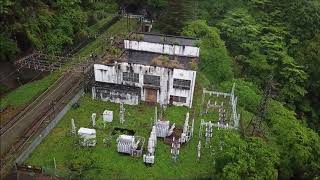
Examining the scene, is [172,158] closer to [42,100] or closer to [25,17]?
[42,100]

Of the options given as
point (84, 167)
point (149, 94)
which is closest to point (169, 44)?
point (149, 94)

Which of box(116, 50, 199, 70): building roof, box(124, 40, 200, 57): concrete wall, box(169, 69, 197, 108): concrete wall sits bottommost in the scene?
box(169, 69, 197, 108): concrete wall

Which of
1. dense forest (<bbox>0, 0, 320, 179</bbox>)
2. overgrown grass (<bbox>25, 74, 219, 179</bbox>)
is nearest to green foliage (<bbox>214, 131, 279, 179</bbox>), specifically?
dense forest (<bbox>0, 0, 320, 179</bbox>)

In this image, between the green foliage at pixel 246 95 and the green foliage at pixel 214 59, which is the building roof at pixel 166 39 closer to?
the green foliage at pixel 214 59

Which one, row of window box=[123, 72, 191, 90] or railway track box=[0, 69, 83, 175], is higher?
row of window box=[123, 72, 191, 90]

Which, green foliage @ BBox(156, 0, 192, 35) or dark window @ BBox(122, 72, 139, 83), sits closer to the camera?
dark window @ BBox(122, 72, 139, 83)

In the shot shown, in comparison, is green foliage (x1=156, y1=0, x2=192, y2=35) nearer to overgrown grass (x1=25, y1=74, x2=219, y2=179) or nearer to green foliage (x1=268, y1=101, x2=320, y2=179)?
overgrown grass (x1=25, y1=74, x2=219, y2=179)
